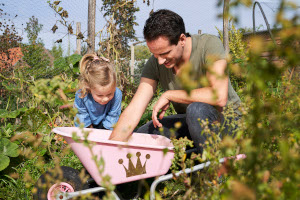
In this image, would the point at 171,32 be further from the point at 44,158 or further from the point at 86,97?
the point at 44,158

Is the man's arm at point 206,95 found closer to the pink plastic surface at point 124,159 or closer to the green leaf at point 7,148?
the pink plastic surface at point 124,159

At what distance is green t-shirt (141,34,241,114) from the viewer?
2043 mm

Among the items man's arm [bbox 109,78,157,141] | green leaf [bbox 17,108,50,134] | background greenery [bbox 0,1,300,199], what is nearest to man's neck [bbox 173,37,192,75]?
man's arm [bbox 109,78,157,141]

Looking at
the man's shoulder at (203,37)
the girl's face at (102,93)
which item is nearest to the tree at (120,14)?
the girl's face at (102,93)

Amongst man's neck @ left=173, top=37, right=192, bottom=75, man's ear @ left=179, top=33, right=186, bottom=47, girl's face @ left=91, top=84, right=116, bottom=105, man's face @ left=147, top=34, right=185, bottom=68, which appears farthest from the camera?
girl's face @ left=91, top=84, right=116, bottom=105

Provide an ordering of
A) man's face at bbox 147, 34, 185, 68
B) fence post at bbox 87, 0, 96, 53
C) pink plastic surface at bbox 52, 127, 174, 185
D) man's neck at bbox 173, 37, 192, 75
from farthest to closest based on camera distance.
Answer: fence post at bbox 87, 0, 96, 53 → man's neck at bbox 173, 37, 192, 75 → man's face at bbox 147, 34, 185, 68 → pink plastic surface at bbox 52, 127, 174, 185

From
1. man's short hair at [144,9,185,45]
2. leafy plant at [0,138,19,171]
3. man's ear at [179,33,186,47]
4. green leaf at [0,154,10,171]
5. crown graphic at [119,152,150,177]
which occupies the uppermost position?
man's short hair at [144,9,185,45]

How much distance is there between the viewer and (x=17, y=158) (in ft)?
7.85

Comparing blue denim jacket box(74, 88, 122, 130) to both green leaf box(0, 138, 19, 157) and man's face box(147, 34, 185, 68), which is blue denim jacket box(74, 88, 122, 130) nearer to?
green leaf box(0, 138, 19, 157)

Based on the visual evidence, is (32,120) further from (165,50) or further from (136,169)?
(165,50)

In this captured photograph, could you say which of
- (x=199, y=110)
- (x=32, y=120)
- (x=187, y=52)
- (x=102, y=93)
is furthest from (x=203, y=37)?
(x=32, y=120)

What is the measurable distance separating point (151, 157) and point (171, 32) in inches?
32.1

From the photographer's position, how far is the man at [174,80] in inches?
69.6

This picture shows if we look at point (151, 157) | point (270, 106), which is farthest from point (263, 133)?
point (151, 157)
